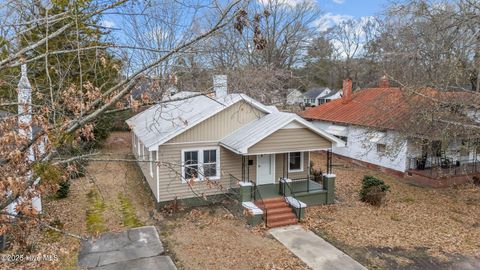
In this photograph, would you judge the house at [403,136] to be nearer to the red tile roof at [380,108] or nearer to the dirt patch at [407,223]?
the red tile roof at [380,108]

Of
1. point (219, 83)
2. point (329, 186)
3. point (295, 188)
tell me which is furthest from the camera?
point (295, 188)

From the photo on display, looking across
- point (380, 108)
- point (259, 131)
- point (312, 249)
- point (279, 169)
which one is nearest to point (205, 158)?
point (259, 131)

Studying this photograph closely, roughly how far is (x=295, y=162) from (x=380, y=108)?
694 cm

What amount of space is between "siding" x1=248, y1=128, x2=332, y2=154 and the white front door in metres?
1.48

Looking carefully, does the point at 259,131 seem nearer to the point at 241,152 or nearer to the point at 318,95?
the point at 241,152

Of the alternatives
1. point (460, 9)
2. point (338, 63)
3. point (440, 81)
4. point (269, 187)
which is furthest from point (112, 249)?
point (338, 63)

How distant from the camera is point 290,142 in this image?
12969mm

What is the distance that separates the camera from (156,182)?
12812mm

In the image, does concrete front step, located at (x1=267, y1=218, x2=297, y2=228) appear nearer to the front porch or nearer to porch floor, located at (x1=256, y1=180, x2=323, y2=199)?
the front porch

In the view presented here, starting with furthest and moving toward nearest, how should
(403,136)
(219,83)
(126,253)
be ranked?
(403,136) < (126,253) < (219,83)

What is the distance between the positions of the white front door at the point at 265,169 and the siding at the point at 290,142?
1.48 metres

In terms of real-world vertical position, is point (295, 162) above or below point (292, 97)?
below

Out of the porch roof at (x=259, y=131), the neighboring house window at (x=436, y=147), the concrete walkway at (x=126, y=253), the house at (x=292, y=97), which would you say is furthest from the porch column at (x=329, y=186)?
the house at (x=292, y=97)

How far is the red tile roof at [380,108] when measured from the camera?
13633mm
